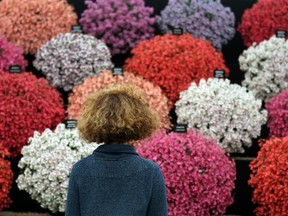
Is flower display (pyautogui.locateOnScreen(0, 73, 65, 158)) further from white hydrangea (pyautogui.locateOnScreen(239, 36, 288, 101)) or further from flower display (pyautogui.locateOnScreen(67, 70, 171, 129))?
white hydrangea (pyautogui.locateOnScreen(239, 36, 288, 101))

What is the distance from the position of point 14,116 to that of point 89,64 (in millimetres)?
1131

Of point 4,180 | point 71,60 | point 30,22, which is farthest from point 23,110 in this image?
point 30,22

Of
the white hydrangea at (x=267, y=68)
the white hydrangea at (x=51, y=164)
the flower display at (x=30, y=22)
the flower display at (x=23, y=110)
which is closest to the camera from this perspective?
the white hydrangea at (x=51, y=164)

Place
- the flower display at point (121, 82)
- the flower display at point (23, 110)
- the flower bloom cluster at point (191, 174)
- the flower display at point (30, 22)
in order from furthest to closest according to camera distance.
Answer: the flower display at point (30, 22)
the flower display at point (121, 82)
the flower display at point (23, 110)
the flower bloom cluster at point (191, 174)

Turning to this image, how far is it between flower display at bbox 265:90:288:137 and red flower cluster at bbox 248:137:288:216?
582mm

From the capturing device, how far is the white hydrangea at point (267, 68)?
662 cm

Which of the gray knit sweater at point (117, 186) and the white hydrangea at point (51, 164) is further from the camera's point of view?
the white hydrangea at point (51, 164)

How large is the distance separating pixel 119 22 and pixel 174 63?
1.03 metres

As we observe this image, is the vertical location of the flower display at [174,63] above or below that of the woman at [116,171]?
above

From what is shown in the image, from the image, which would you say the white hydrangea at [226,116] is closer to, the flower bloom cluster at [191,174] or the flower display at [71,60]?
the flower bloom cluster at [191,174]

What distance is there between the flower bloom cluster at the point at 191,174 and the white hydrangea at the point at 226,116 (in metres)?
0.64

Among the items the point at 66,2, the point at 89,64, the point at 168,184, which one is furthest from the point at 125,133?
the point at 66,2

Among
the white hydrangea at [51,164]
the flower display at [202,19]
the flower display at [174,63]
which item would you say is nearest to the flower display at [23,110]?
the white hydrangea at [51,164]

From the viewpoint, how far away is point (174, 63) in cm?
667
